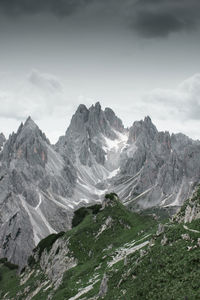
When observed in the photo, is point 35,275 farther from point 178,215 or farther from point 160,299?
point 160,299

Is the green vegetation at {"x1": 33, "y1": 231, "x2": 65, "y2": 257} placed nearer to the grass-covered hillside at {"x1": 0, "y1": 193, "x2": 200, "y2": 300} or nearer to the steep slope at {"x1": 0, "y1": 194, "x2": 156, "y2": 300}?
the steep slope at {"x1": 0, "y1": 194, "x2": 156, "y2": 300}

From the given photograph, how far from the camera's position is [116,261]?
4562 centimetres

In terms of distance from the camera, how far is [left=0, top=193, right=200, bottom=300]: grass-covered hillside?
25.4 meters

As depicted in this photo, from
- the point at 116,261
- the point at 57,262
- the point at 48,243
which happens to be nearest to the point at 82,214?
the point at 48,243

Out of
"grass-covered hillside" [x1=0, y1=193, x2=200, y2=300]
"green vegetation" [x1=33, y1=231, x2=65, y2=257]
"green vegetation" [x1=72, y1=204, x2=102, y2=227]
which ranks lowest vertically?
"grass-covered hillside" [x1=0, y1=193, x2=200, y2=300]

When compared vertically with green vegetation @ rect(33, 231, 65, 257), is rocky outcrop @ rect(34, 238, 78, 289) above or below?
below

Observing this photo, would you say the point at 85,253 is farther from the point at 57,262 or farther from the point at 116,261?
the point at 116,261

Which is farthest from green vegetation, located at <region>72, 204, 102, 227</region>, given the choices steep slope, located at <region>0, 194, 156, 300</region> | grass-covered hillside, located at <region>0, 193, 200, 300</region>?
steep slope, located at <region>0, 194, 156, 300</region>

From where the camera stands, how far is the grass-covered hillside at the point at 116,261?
998 inches

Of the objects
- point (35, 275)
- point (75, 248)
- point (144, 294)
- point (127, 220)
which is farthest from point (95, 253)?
point (144, 294)

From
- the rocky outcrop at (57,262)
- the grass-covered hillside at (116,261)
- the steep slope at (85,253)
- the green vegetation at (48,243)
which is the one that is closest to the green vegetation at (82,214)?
the grass-covered hillside at (116,261)

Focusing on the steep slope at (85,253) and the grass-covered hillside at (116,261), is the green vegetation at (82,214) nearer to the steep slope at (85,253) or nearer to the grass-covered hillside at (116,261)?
the grass-covered hillside at (116,261)

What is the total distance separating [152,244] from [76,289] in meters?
13.0

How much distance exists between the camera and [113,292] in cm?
3016
